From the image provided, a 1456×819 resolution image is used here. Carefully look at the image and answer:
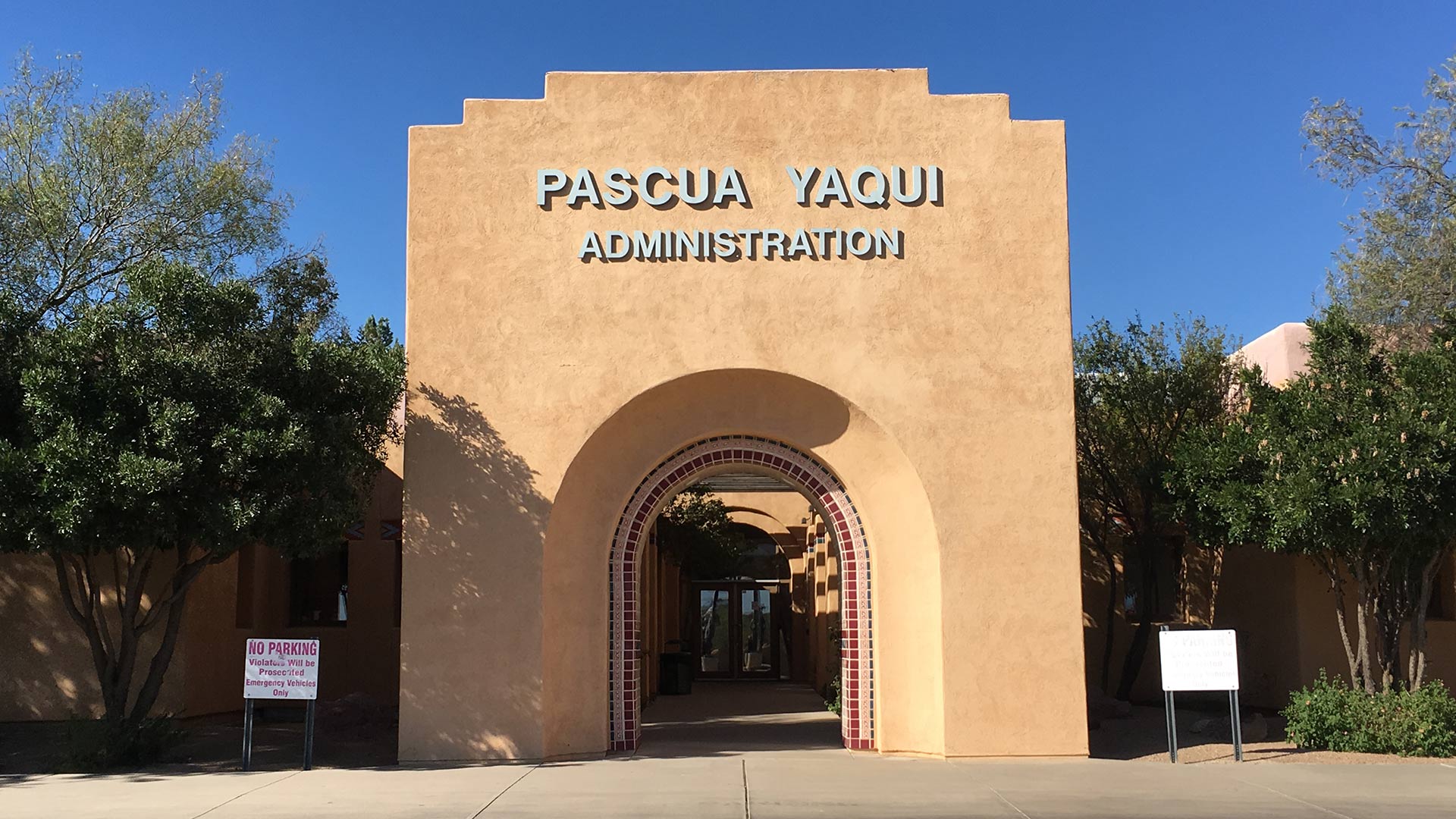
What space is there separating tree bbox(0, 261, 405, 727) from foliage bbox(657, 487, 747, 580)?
363 inches

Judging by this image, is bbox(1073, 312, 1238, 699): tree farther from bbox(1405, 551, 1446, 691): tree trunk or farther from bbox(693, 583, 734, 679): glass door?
bbox(693, 583, 734, 679): glass door

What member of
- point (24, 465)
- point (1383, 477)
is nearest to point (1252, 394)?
point (1383, 477)

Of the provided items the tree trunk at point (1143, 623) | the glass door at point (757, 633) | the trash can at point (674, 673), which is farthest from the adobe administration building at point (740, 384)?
the glass door at point (757, 633)

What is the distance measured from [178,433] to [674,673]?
1331cm

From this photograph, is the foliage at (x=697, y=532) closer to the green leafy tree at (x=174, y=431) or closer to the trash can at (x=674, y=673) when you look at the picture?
the trash can at (x=674, y=673)

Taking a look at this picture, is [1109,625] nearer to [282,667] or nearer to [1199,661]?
[1199,661]

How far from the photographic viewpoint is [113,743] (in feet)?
39.7

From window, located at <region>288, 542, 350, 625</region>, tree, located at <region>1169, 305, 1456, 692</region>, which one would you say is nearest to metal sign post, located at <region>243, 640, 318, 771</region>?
window, located at <region>288, 542, 350, 625</region>

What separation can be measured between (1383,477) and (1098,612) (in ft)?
23.6

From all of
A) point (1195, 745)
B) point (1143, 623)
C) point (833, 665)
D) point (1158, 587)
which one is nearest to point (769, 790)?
point (1195, 745)

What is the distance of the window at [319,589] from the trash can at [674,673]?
19.9 feet

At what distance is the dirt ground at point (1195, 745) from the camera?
40.8ft

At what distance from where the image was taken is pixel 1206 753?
13.1m

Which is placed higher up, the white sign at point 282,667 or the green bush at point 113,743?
the white sign at point 282,667
